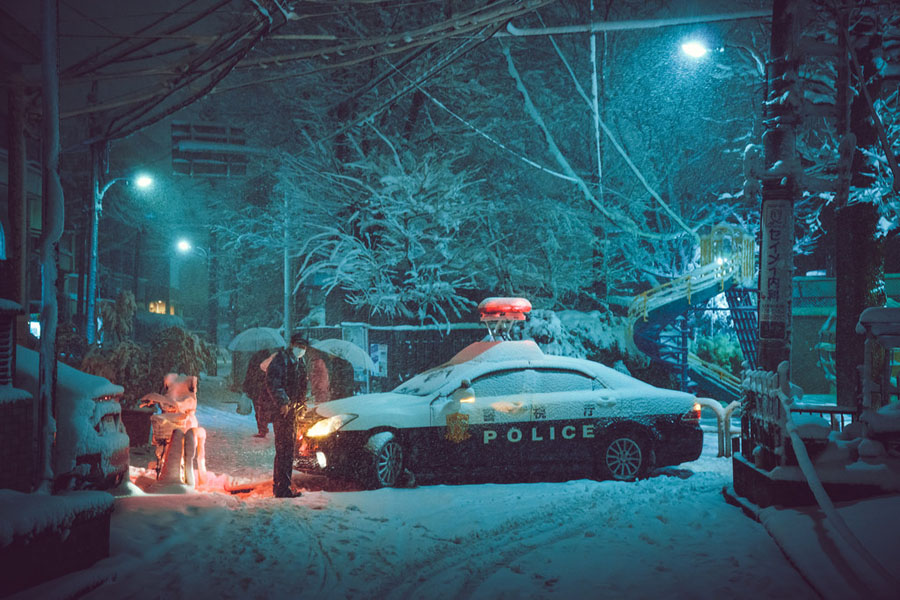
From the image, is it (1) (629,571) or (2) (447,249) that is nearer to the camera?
(1) (629,571)

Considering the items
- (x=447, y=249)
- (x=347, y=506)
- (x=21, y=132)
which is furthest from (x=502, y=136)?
(x=347, y=506)

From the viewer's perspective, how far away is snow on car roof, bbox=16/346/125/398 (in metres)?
5.95

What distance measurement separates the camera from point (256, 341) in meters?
18.2

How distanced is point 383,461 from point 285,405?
135 cm

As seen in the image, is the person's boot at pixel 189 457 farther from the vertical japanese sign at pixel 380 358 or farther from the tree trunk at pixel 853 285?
the tree trunk at pixel 853 285

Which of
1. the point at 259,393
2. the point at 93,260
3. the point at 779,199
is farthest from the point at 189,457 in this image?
the point at 93,260

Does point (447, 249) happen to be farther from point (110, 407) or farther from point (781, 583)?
point (781, 583)

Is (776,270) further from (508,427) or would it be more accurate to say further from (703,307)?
(703,307)

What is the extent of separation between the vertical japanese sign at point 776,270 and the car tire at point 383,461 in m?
4.36

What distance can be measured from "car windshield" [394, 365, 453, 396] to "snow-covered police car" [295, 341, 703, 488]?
35 millimetres

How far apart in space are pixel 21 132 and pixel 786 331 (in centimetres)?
996

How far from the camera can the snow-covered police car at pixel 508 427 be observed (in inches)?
322

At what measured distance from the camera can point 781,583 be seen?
4.50 meters

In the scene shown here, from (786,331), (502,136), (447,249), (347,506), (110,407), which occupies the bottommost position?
(347,506)
